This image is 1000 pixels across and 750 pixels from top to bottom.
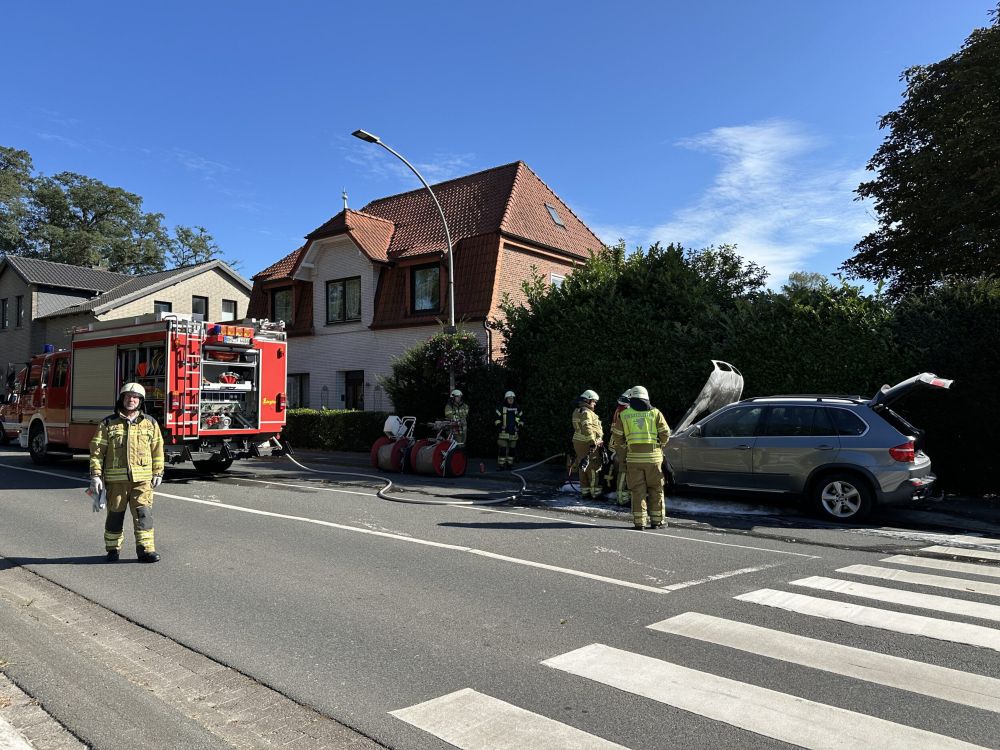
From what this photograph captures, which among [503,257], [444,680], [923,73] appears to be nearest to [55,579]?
[444,680]

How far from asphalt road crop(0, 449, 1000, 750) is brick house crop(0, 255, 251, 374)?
30488mm

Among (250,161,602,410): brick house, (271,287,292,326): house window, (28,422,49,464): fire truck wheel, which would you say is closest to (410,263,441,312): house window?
(250,161,602,410): brick house

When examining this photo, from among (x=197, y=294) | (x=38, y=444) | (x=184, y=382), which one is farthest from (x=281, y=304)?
(x=184, y=382)

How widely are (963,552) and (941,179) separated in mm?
14159

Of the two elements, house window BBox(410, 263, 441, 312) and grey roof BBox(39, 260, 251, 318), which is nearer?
house window BBox(410, 263, 441, 312)

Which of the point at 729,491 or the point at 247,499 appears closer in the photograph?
the point at 729,491

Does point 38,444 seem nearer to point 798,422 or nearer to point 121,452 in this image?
point 121,452

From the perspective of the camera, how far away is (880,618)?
16.9 feet

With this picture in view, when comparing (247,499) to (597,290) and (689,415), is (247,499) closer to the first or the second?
(689,415)

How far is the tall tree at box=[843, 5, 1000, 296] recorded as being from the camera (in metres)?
16.9

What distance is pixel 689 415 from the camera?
12148mm

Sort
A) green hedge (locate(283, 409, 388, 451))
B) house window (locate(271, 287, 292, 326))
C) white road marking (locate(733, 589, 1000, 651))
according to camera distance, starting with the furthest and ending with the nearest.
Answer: house window (locate(271, 287, 292, 326)), green hedge (locate(283, 409, 388, 451)), white road marking (locate(733, 589, 1000, 651))

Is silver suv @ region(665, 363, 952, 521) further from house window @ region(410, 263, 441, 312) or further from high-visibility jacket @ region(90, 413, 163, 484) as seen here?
house window @ region(410, 263, 441, 312)

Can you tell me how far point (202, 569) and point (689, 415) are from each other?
8149 millimetres
